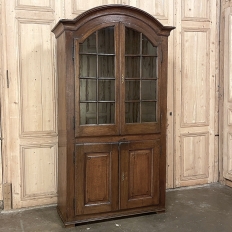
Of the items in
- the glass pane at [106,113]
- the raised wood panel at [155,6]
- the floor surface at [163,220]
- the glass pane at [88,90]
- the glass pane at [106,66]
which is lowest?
the floor surface at [163,220]

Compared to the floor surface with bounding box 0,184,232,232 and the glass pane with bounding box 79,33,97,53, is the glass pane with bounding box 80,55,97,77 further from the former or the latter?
the floor surface with bounding box 0,184,232,232

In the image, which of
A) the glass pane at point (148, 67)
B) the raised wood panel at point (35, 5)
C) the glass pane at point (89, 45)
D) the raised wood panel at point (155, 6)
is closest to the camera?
the glass pane at point (89, 45)

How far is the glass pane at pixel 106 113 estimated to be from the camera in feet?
10.2

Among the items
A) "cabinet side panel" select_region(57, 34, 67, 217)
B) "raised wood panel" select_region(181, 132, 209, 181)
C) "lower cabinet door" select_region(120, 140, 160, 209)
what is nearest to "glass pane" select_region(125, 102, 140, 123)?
"lower cabinet door" select_region(120, 140, 160, 209)

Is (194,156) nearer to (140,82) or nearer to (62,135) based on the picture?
(140,82)

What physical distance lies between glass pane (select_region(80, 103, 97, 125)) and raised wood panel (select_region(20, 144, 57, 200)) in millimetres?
702

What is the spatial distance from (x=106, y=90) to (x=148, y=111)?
50 cm

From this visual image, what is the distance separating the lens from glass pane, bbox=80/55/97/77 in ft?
9.93

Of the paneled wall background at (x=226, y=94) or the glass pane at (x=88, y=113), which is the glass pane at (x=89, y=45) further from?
the paneled wall background at (x=226, y=94)

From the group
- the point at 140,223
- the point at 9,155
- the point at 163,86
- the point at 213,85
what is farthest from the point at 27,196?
the point at 213,85

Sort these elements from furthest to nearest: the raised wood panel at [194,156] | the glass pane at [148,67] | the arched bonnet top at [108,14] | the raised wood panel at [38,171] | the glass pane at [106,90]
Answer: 1. the raised wood panel at [194,156]
2. the raised wood panel at [38,171]
3. the glass pane at [148,67]
4. the glass pane at [106,90]
5. the arched bonnet top at [108,14]

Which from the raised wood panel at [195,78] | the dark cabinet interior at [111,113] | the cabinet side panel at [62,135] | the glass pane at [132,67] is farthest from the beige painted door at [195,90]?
the cabinet side panel at [62,135]

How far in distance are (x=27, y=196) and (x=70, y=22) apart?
6.38 feet

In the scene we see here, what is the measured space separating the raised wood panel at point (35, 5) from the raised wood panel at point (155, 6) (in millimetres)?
966
